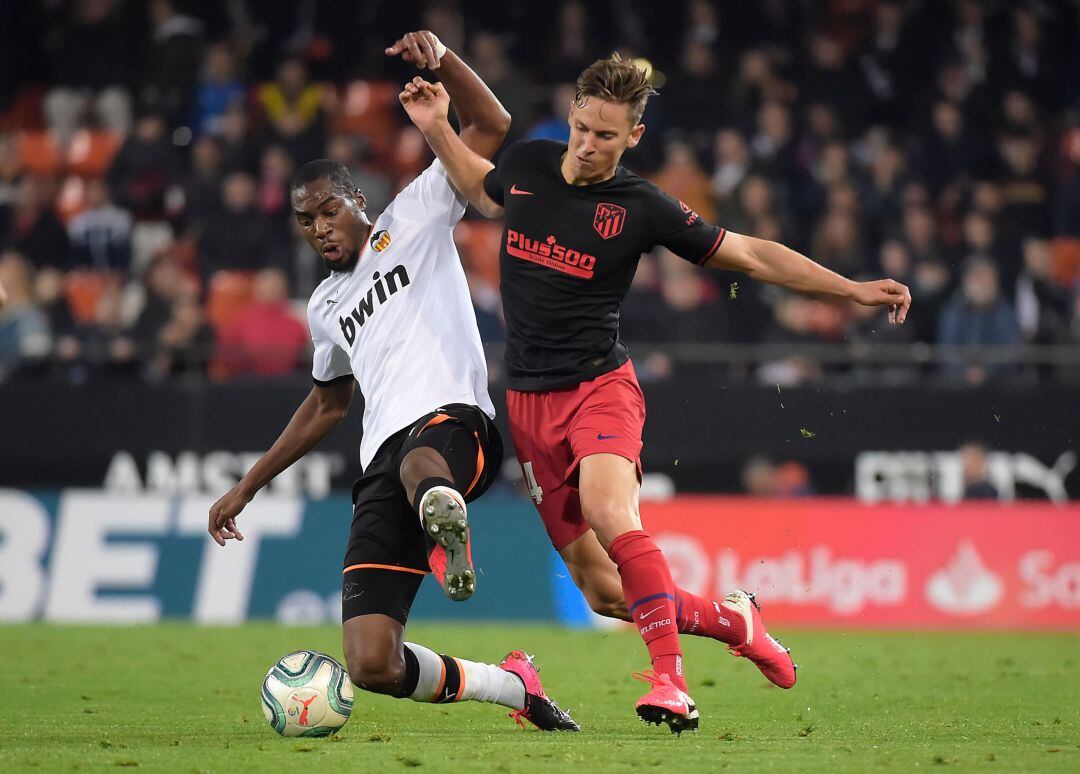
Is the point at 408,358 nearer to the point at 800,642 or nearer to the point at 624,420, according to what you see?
the point at 624,420

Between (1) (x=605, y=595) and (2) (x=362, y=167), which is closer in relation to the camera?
(1) (x=605, y=595)

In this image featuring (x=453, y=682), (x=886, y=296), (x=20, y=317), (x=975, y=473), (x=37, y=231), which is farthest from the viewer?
(x=37, y=231)

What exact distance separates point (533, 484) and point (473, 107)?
1.68 metres

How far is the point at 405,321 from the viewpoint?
21.6 ft

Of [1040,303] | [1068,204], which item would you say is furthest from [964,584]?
[1068,204]

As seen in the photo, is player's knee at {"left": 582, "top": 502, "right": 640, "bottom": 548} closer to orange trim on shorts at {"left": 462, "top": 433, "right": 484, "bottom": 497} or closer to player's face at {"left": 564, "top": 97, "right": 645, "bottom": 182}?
orange trim on shorts at {"left": 462, "top": 433, "right": 484, "bottom": 497}

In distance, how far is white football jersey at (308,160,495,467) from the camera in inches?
257

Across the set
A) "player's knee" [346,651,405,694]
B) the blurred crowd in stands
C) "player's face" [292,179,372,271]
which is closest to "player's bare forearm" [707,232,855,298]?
"player's face" [292,179,372,271]

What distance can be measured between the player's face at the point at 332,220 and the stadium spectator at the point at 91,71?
32.7 feet

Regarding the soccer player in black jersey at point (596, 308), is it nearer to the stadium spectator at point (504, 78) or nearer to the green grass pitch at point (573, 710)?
the green grass pitch at point (573, 710)

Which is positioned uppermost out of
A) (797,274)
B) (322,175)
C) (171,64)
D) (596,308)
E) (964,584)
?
(171,64)

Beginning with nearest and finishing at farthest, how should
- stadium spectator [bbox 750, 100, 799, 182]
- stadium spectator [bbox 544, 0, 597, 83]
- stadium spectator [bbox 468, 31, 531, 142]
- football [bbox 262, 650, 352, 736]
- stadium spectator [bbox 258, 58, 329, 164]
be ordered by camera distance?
football [bbox 262, 650, 352, 736] < stadium spectator [bbox 258, 58, 329, 164] < stadium spectator [bbox 468, 31, 531, 142] < stadium spectator [bbox 750, 100, 799, 182] < stadium spectator [bbox 544, 0, 597, 83]

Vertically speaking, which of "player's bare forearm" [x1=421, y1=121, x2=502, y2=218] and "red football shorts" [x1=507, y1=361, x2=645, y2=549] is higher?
"player's bare forearm" [x1=421, y1=121, x2=502, y2=218]

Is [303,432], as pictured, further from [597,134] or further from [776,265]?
[776,265]
